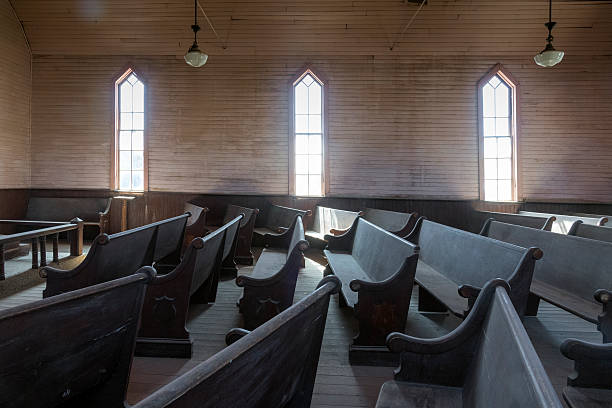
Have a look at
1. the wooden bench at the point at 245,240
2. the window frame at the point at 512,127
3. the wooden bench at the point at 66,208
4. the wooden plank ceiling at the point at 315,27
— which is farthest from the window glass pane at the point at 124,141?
the window frame at the point at 512,127

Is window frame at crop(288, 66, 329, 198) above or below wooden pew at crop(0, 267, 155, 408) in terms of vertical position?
above

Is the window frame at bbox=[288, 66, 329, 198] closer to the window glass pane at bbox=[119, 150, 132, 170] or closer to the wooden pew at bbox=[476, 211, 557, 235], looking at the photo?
the wooden pew at bbox=[476, 211, 557, 235]

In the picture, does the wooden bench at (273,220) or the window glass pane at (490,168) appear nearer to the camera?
the wooden bench at (273,220)

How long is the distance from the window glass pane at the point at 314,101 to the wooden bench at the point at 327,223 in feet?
8.22

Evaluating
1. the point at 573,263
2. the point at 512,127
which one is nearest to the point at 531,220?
the point at 573,263

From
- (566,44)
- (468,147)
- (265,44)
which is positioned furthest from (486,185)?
(265,44)

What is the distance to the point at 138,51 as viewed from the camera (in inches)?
332

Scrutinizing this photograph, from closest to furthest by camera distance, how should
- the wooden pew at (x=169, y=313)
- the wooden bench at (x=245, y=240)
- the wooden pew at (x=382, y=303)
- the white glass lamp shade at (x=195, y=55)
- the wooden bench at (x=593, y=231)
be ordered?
the wooden pew at (x=382, y=303) → the wooden pew at (x=169, y=313) → the wooden bench at (x=593, y=231) → the wooden bench at (x=245, y=240) → the white glass lamp shade at (x=195, y=55)

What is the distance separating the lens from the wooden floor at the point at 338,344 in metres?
2.19

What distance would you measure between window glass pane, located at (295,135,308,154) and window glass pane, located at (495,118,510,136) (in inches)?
175

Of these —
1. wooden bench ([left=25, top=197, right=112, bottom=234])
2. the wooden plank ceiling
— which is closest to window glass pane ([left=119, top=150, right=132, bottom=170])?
wooden bench ([left=25, top=197, right=112, bottom=234])

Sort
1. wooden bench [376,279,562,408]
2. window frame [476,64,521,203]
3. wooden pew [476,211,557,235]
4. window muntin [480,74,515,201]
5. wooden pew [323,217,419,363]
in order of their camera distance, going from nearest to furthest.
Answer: wooden bench [376,279,562,408] → wooden pew [323,217,419,363] → wooden pew [476,211,557,235] → window frame [476,64,521,203] → window muntin [480,74,515,201]

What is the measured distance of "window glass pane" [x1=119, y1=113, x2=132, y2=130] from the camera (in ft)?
28.0

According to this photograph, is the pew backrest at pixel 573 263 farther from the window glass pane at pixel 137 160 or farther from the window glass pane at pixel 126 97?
the window glass pane at pixel 126 97
